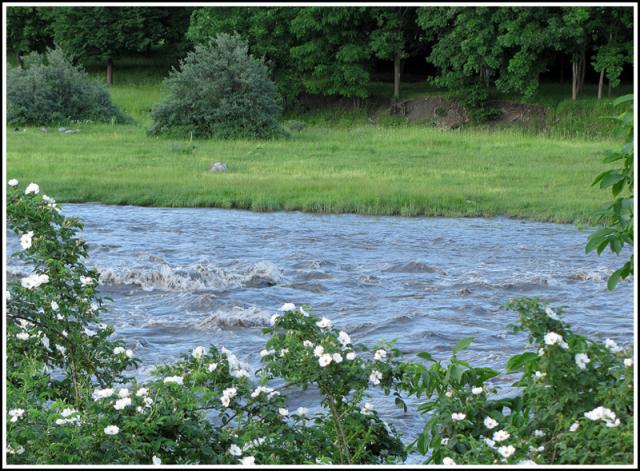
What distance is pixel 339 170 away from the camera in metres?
22.4

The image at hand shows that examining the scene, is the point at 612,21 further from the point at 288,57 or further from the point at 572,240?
the point at 572,240

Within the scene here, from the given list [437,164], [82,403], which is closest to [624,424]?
[82,403]

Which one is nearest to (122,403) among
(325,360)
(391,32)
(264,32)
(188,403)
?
(188,403)

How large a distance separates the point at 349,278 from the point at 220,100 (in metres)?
17.9

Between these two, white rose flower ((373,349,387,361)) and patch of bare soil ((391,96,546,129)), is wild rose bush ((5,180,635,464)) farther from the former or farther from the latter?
patch of bare soil ((391,96,546,129))

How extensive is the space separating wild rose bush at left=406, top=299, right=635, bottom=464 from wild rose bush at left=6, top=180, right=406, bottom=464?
0.39 meters

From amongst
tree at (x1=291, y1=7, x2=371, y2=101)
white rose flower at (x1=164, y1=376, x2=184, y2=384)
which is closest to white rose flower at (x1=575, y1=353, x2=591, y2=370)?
white rose flower at (x1=164, y1=376, x2=184, y2=384)

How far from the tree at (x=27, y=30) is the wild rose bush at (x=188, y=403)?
150ft

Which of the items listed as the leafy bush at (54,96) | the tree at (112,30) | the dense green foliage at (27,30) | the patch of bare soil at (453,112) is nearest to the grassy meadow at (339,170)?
the leafy bush at (54,96)

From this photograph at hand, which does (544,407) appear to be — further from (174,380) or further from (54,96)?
(54,96)

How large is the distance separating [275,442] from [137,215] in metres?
13.6

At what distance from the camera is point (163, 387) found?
14.9ft

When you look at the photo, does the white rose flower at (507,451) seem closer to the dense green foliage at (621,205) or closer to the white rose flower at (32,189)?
the dense green foliage at (621,205)

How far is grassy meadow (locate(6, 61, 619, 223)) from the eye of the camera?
1855 cm
